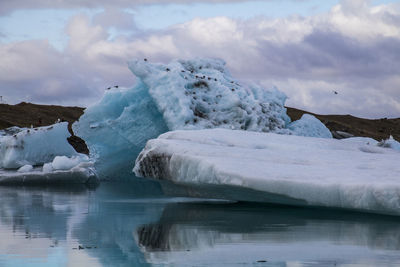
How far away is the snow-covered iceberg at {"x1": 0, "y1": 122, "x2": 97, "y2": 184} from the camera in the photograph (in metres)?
18.8

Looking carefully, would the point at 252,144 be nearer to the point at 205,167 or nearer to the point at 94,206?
the point at 205,167

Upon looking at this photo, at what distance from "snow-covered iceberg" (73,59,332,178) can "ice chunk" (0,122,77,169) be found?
3.40 m

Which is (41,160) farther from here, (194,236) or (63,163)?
(194,236)

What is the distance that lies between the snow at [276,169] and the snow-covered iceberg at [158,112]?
4073 millimetres

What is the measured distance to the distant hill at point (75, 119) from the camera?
144 feet

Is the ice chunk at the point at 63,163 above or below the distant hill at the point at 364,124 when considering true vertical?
below

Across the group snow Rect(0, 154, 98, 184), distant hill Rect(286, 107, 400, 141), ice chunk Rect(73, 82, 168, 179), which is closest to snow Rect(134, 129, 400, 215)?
ice chunk Rect(73, 82, 168, 179)

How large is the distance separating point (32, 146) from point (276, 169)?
12641 mm

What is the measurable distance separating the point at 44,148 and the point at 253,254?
16.4m

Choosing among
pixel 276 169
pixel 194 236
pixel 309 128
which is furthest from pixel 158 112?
pixel 194 236

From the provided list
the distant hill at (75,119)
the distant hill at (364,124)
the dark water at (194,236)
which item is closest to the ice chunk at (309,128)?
the dark water at (194,236)

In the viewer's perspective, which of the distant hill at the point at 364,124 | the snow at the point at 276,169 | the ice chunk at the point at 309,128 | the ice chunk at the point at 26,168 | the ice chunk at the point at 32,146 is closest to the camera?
the snow at the point at 276,169

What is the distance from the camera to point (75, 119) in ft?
162

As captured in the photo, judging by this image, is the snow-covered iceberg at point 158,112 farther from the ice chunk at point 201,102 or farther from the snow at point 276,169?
the snow at point 276,169
